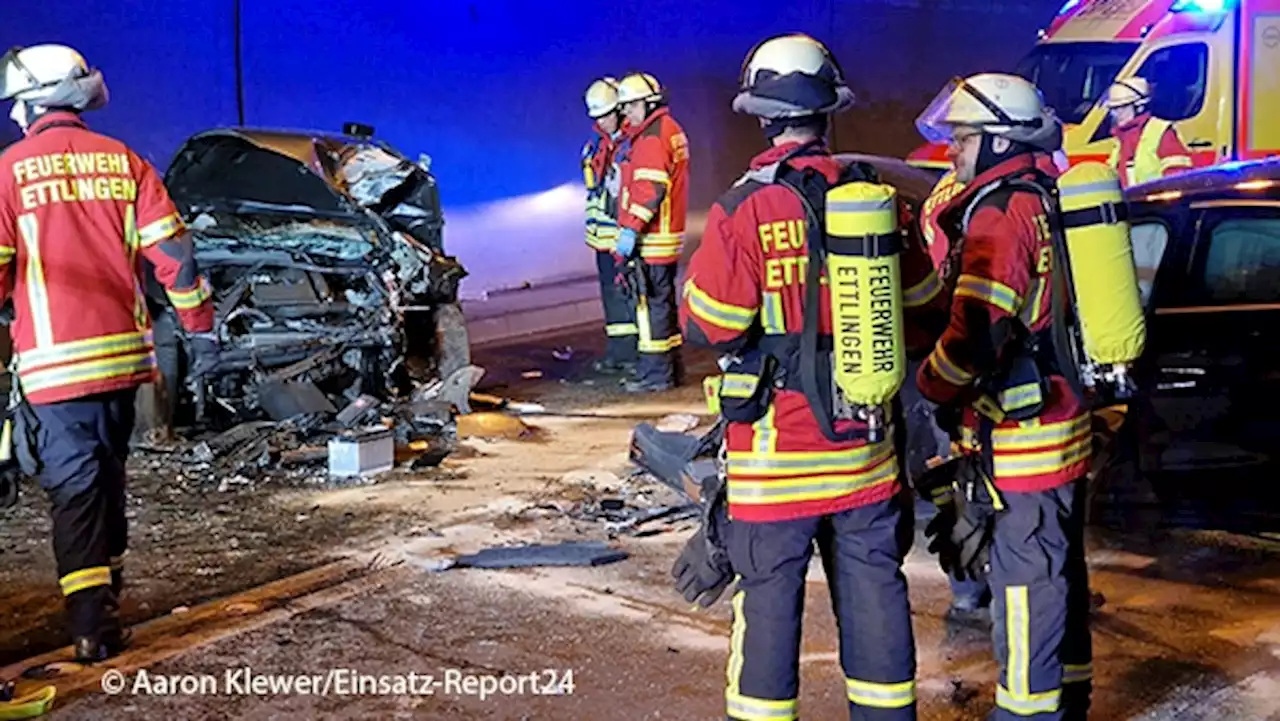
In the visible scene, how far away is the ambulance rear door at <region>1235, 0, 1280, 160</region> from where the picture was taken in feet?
32.4

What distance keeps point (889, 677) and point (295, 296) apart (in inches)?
211

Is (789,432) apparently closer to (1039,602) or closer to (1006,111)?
(1039,602)

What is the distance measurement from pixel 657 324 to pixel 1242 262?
13.9 feet

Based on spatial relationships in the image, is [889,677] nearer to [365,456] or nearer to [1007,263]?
[1007,263]

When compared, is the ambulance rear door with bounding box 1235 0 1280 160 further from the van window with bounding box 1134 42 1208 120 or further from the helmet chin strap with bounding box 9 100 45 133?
the helmet chin strap with bounding box 9 100 45 133

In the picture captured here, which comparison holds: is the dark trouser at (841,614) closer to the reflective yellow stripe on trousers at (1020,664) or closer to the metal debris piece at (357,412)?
the reflective yellow stripe on trousers at (1020,664)

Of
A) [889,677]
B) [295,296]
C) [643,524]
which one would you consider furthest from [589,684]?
[295,296]

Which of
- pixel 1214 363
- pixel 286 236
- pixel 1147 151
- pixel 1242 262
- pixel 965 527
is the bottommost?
pixel 965 527

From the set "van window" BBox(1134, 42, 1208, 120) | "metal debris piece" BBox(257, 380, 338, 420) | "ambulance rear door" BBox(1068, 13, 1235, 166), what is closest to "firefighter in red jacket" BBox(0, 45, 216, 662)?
"metal debris piece" BBox(257, 380, 338, 420)

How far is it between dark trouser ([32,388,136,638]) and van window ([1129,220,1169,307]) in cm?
389

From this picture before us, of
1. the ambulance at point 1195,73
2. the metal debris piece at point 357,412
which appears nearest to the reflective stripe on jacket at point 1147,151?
the ambulance at point 1195,73

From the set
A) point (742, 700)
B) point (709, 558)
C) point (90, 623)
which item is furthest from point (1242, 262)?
point (90, 623)

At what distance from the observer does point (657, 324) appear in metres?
9.13

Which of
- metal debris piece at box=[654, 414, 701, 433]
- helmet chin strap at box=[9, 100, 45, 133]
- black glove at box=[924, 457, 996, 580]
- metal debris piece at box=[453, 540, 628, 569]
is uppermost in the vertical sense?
helmet chin strap at box=[9, 100, 45, 133]
